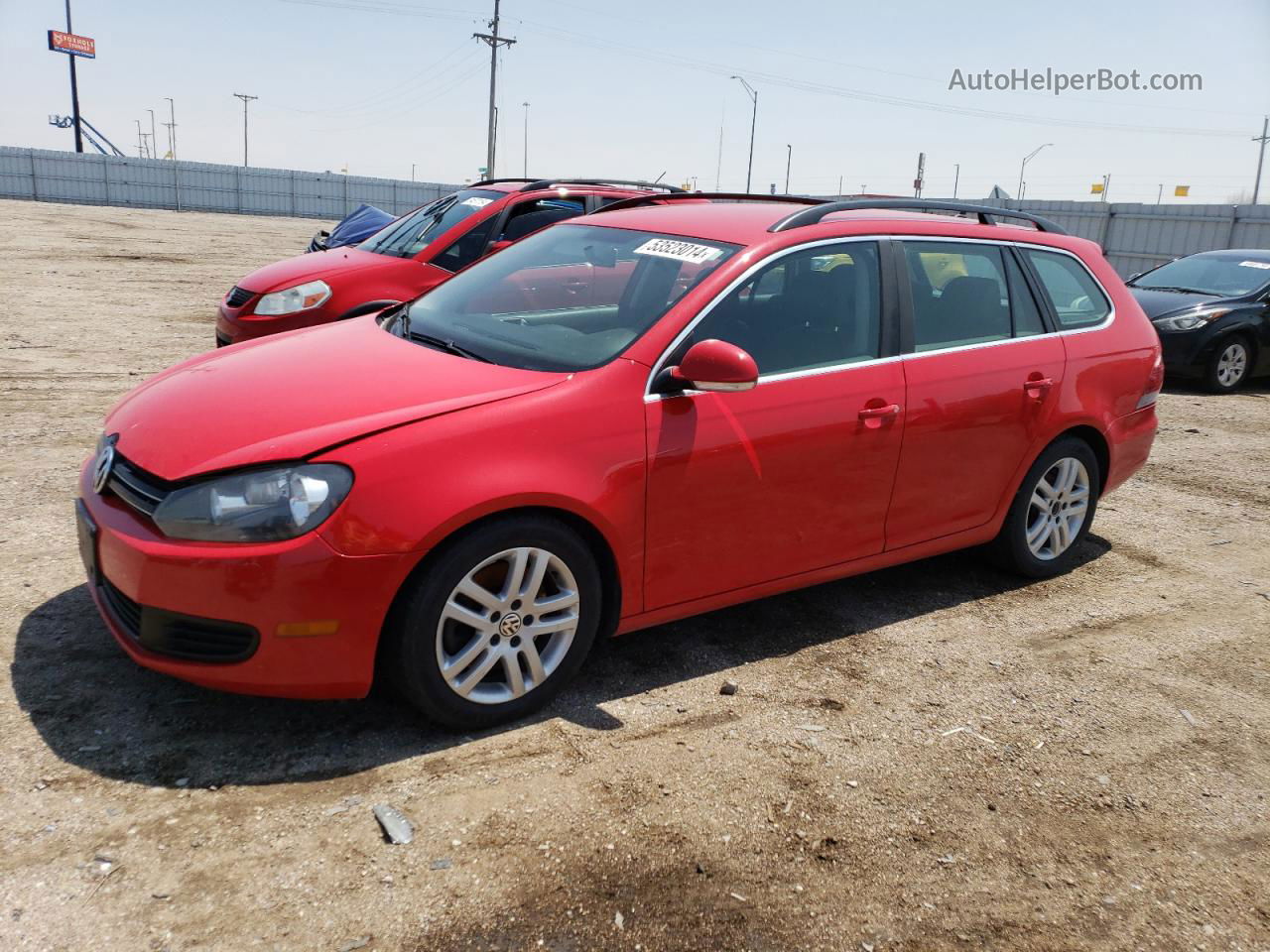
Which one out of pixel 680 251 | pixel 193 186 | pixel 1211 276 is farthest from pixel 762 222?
pixel 193 186

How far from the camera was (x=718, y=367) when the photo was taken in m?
3.52


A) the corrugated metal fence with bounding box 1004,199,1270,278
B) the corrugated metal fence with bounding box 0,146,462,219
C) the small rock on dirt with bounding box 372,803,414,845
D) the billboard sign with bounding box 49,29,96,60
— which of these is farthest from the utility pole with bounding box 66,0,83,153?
the small rock on dirt with bounding box 372,803,414,845

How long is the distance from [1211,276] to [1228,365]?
144 centimetres

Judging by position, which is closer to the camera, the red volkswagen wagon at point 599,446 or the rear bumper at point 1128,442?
the red volkswagen wagon at point 599,446

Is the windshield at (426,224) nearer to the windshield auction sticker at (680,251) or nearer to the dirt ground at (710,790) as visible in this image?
the dirt ground at (710,790)

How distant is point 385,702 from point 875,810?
1.68 meters

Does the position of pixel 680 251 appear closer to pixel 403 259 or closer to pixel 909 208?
pixel 909 208

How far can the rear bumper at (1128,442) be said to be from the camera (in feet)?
17.3

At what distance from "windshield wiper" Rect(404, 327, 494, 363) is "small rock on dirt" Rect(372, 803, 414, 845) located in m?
1.58

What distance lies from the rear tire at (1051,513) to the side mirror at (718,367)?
204 cm

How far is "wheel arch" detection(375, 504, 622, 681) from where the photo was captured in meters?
3.18

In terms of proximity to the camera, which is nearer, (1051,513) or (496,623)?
(496,623)

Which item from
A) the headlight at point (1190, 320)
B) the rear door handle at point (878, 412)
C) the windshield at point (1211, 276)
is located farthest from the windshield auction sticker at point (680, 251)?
the windshield at point (1211, 276)

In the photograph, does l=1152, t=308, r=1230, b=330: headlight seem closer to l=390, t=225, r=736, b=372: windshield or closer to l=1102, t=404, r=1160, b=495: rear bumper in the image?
l=1102, t=404, r=1160, b=495: rear bumper
